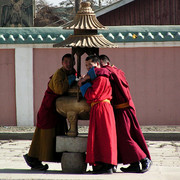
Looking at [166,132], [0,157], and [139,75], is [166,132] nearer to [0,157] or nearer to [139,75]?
[139,75]

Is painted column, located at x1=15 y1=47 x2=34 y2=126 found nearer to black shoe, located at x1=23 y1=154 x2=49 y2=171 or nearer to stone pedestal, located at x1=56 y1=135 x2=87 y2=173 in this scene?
black shoe, located at x1=23 y1=154 x2=49 y2=171

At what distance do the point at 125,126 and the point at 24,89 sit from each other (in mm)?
6347

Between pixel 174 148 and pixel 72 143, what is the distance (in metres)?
4.14

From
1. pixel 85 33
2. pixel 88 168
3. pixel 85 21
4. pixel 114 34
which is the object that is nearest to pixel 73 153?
Result: pixel 88 168

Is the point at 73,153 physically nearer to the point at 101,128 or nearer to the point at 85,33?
the point at 101,128

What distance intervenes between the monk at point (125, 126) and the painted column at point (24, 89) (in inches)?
238

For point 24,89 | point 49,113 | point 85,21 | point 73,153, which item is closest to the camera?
point 73,153

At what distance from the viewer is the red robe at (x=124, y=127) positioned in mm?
5898

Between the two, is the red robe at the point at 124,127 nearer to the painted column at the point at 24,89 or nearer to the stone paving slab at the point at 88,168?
the stone paving slab at the point at 88,168

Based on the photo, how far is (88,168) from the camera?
7301 mm

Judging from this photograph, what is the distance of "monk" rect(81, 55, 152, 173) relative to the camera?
5898 mm

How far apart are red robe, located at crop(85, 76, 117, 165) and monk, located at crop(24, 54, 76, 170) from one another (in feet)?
A: 1.55

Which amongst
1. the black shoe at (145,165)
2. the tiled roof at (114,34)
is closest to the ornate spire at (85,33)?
the black shoe at (145,165)

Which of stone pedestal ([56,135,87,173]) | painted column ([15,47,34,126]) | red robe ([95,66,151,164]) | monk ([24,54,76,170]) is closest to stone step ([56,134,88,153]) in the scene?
stone pedestal ([56,135,87,173])
